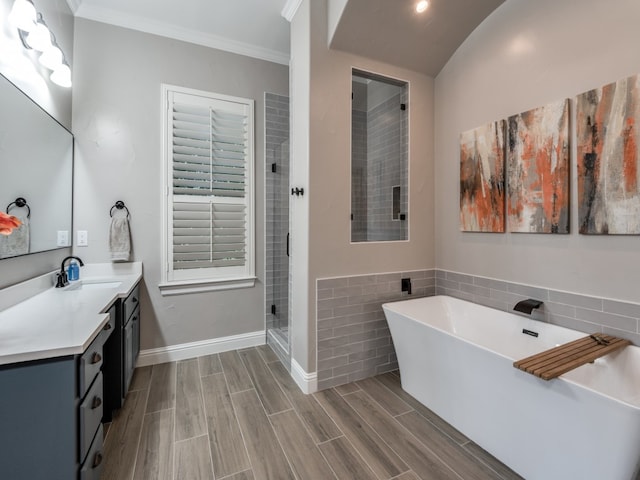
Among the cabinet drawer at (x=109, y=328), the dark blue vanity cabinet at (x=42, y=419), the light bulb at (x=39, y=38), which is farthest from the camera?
the light bulb at (x=39, y=38)

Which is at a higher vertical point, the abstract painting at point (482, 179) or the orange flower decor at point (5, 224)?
the abstract painting at point (482, 179)

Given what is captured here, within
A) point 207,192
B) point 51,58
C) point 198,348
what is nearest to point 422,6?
point 207,192

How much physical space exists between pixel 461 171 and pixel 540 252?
878 millimetres

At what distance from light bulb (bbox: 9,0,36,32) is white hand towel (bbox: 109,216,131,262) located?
134 cm

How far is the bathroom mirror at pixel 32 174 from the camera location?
1.64 metres

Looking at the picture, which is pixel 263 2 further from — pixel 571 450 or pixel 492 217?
pixel 571 450

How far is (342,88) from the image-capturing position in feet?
7.82

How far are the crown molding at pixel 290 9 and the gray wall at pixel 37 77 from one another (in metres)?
1.66

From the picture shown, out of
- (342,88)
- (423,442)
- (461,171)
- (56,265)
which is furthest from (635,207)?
(56,265)

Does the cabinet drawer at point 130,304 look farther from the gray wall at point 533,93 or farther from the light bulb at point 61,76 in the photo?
the gray wall at point 533,93

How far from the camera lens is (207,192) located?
2.94 m

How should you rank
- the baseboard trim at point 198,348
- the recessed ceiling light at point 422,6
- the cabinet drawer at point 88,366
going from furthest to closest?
the baseboard trim at point 198,348
the recessed ceiling light at point 422,6
the cabinet drawer at point 88,366

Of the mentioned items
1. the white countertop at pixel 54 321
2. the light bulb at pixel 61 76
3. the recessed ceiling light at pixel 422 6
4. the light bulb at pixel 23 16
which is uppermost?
the recessed ceiling light at pixel 422 6

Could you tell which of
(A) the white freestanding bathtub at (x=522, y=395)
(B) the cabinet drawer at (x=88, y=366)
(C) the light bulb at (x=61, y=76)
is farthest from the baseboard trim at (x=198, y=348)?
(C) the light bulb at (x=61, y=76)
